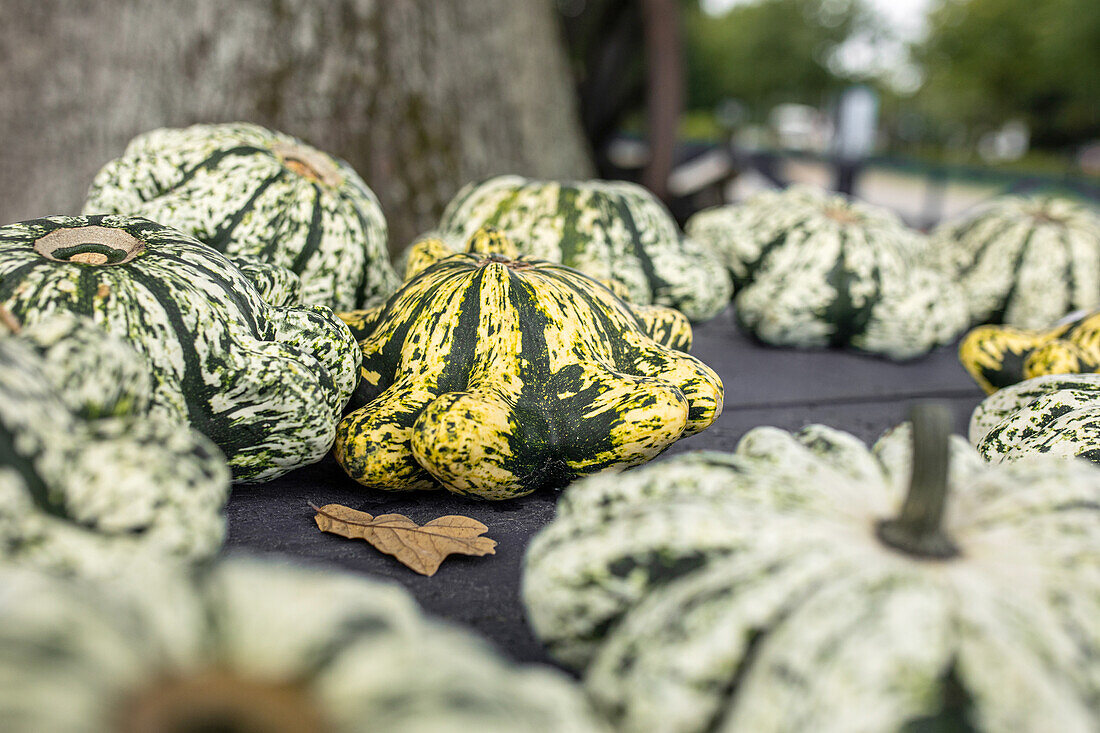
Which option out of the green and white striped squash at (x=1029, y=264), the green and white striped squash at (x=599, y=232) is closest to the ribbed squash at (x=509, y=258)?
the green and white striped squash at (x=599, y=232)

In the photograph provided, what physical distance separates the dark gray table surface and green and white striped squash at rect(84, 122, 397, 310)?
616mm

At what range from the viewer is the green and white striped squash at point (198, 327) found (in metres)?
1.54

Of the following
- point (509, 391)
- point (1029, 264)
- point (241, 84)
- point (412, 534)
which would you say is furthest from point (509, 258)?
point (1029, 264)

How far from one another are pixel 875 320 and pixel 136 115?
297 centimetres

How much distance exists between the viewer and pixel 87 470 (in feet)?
3.51

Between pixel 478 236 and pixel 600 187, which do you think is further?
pixel 600 187

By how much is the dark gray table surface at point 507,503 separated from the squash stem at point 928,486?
59 cm

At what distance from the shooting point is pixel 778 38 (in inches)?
1869

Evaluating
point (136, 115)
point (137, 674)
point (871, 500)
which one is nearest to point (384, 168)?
point (136, 115)

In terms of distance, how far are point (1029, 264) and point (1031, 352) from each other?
122cm

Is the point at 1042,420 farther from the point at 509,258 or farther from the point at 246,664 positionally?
the point at 246,664

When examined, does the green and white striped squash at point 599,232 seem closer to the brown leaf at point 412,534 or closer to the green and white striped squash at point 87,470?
the brown leaf at point 412,534

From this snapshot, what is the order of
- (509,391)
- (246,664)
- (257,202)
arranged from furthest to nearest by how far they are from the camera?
(257,202) < (509,391) < (246,664)

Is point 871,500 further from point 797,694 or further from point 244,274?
point 244,274
